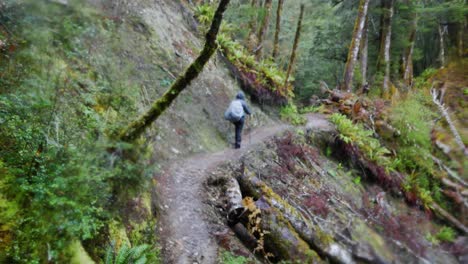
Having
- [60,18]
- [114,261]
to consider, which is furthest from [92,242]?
[60,18]

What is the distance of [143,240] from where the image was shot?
16.4ft

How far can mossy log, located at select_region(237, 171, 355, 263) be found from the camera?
6449mm

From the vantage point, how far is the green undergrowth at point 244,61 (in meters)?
13.8

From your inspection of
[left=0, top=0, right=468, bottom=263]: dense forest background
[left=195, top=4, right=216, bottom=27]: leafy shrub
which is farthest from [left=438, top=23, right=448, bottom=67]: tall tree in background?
[left=195, top=4, right=216, bottom=27]: leafy shrub

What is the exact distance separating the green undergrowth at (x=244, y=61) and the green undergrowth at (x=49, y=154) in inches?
362

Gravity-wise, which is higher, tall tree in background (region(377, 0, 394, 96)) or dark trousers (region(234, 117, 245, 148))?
tall tree in background (region(377, 0, 394, 96))

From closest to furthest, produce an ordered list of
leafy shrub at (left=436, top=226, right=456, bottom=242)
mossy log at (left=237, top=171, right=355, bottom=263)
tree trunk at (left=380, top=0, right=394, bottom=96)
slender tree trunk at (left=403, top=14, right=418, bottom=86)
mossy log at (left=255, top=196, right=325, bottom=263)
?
mossy log at (left=255, top=196, right=325, bottom=263)
mossy log at (left=237, top=171, right=355, bottom=263)
leafy shrub at (left=436, top=226, right=456, bottom=242)
tree trunk at (left=380, top=0, right=394, bottom=96)
slender tree trunk at (left=403, top=14, right=418, bottom=86)

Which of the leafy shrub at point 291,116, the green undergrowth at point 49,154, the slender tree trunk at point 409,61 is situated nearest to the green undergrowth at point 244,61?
the leafy shrub at point 291,116

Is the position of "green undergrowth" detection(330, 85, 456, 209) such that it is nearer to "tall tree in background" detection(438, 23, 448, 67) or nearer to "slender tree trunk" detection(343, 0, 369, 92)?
"slender tree trunk" detection(343, 0, 369, 92)

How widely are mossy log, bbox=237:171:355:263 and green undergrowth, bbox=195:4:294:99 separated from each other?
8287 mm

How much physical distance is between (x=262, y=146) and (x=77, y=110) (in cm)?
679

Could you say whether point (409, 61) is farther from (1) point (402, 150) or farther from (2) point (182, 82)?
(2) point (182, 82)

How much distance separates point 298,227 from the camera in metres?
6.71

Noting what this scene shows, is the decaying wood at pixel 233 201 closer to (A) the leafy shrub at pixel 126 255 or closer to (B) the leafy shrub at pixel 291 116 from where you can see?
(A) the leafy shrub at pixel 126 255
